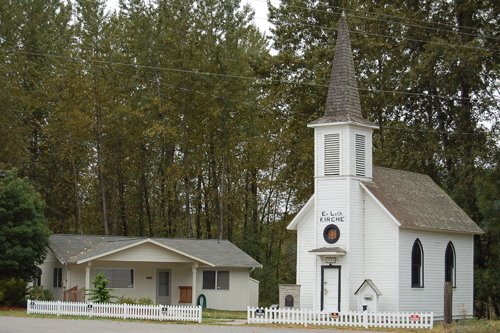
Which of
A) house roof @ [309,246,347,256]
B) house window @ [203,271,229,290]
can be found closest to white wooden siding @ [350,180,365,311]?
house roof @ [309,246,347,256]

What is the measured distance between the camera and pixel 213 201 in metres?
62.7

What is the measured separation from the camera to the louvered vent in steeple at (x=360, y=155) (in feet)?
121

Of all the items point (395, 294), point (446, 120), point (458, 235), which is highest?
point (446, 120)

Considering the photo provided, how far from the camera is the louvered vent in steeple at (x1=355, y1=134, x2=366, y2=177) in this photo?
3688 cm

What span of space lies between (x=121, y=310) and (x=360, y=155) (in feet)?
37.2

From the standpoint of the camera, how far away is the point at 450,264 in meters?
39.4

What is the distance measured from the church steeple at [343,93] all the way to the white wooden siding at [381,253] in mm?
3301

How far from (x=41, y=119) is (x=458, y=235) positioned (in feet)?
104

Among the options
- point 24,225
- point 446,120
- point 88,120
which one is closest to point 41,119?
point 88,120

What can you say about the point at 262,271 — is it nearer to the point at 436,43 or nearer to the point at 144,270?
the point at 144,270

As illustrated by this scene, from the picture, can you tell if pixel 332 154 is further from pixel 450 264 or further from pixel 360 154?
pixel 450 264

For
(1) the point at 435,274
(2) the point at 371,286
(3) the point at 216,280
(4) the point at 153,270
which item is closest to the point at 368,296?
(2) the point at 371,286

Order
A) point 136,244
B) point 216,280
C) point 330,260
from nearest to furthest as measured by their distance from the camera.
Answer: point 330,260
point 136,244
point 216,280

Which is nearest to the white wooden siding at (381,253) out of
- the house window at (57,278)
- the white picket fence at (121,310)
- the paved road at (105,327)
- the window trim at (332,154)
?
the window trim at (332,154)
